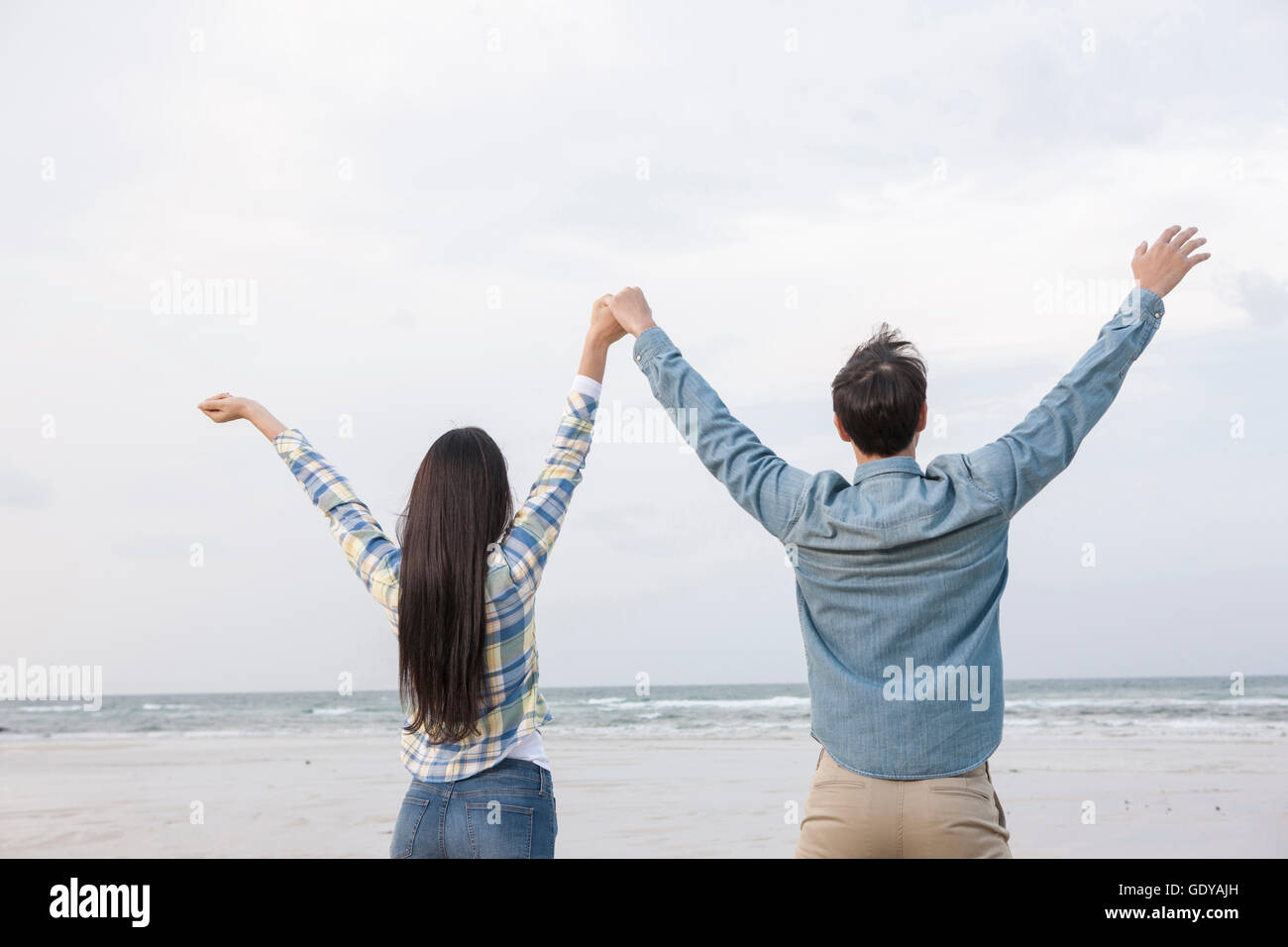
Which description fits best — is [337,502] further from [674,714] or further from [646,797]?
[674,714]

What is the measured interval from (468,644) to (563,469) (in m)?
0.45

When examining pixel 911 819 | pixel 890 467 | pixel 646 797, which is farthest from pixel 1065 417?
pixel 646 797

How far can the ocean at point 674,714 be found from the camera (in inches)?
612

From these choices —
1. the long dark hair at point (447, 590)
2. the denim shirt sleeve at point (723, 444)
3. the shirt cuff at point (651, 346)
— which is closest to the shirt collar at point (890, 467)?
the denim shirt sleeve at point (723, 444)

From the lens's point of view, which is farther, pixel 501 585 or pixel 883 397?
pixel 501 585

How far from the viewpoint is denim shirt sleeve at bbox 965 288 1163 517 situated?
73.7 inches

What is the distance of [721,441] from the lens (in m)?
2.07

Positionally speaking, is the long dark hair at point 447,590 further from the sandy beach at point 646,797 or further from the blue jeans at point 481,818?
the sandy beach at point 646,797

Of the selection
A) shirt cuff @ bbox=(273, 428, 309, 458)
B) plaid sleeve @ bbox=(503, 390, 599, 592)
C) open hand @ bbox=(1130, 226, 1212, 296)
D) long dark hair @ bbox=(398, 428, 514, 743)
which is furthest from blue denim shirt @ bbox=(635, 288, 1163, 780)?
shirt cuff @ bbox=(273, 428, 309, 458)

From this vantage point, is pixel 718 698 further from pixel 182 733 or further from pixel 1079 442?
pixel 1079 442

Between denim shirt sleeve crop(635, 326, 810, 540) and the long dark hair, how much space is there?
0.41m

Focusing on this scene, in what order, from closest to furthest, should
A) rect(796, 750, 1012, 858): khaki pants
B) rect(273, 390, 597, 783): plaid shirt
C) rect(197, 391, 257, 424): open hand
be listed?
rect(796, 750, 1012, 858): khaki pants < rect(273, 390, 597, 783): plaid shirt < rect(197, 391, 257, 424): open hand

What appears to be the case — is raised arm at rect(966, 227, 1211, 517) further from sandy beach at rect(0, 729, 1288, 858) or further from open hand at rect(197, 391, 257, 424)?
sandy beach at rect(0, 729, 1288, 858)

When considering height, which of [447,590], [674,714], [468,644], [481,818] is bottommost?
[674,714]
